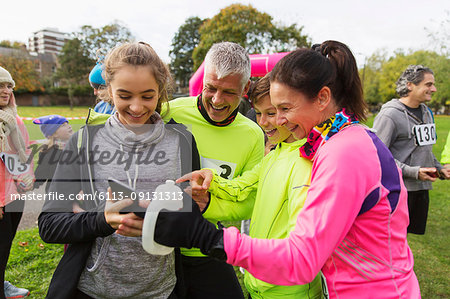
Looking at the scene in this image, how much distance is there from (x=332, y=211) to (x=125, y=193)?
32.1 inches

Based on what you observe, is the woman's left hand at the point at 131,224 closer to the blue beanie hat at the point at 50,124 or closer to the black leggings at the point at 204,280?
the black leggings at the point at 204,280

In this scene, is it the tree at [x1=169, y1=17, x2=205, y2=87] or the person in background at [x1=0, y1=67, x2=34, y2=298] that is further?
the tree at [x1=169, y1=17, x2=205, y2=87]

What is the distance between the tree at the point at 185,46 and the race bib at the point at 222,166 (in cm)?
5324

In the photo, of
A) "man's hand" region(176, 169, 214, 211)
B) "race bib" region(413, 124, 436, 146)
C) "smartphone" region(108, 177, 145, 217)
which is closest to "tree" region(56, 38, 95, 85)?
"race bib" region(413, 124, 436, 146)

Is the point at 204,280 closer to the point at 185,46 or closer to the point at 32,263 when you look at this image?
the point at 32,263

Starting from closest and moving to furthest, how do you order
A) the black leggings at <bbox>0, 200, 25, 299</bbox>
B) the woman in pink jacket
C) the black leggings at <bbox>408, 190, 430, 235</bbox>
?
the woman in pink jacket, the black leggings at <bbox>0, 200, 25, 299</bbox>, the black leggings at <bbox>408, 190, 430, 235</bbox>

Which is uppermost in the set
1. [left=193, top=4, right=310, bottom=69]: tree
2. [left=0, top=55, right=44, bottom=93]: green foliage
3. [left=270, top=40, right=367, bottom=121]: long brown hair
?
[left=193, top=4, right=310, bottom=69]: tree

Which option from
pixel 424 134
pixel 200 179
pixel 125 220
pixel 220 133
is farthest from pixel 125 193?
pixel 424 134

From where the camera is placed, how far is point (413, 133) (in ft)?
13.2

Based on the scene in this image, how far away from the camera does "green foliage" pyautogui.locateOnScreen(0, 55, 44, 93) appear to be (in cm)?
3325

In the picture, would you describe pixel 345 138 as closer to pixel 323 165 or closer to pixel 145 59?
pixel 323 165

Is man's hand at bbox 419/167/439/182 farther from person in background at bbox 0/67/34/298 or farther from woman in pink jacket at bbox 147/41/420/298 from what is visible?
person in background at bbox 0/67/34/298

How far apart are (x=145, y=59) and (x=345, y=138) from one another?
1066 millimetres

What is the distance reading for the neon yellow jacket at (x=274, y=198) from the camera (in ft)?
4.49
